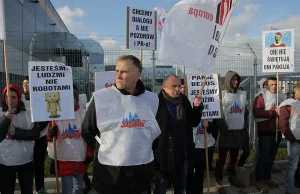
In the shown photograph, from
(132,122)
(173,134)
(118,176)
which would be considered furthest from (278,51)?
(118,176)

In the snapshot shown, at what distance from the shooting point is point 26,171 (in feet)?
13.2

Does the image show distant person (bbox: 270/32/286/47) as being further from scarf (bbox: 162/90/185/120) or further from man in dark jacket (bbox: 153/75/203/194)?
scarf (bbox: 162/90/185/120)

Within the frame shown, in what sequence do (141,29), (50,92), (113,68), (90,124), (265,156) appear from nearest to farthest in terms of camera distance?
1. (90,124)
2. (50,92)
3. (265,156)
4. (141,29)
5. (113,68)

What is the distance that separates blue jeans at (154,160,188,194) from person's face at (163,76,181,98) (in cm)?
93

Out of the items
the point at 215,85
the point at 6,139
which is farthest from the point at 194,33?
the point at 6,139

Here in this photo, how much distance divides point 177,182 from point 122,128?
197 centimetres

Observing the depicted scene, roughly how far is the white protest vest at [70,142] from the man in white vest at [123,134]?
139 cm

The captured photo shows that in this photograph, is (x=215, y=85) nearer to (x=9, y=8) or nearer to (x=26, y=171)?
(x=26, y=171)

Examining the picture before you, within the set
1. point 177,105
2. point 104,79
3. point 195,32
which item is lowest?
point 177,105

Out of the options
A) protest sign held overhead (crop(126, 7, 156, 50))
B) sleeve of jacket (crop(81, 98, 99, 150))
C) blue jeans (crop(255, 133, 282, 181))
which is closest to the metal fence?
protest sign held overhead (crop(126, 7, 156, 50))

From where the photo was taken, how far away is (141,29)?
588 centimetres

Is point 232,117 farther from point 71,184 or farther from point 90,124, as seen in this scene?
point 90,124

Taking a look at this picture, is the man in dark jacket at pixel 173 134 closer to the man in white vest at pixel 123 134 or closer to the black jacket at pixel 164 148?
the black jacket at pixel 164 148

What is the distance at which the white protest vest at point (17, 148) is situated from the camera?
3883 mm
